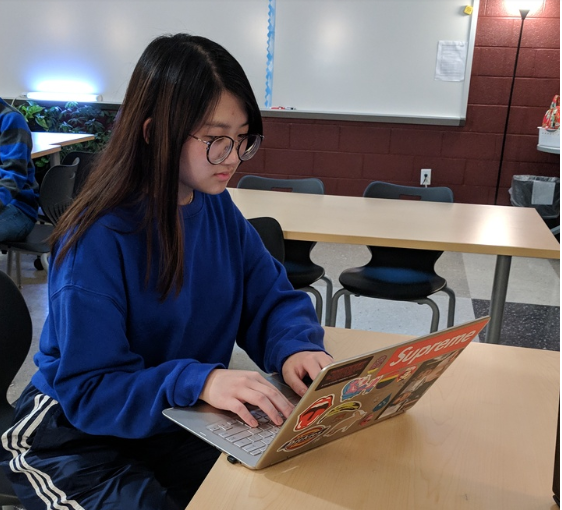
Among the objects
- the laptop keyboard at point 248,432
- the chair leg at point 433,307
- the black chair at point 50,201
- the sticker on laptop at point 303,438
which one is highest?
the sticker on laptop at point 303,438

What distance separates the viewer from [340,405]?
0.79 meters

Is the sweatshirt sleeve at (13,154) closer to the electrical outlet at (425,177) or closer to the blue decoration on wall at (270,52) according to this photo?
the blue decoration on wall at (270,52)

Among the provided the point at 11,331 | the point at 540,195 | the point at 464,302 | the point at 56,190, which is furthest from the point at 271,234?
the point at 540,195

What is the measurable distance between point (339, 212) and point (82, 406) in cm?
177

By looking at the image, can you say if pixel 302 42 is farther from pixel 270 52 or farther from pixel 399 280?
pixel 399 280

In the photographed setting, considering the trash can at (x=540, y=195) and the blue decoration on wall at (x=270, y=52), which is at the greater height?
the blue decoration on wall at (x=270, y=52)

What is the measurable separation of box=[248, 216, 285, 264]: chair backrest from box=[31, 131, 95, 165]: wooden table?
198 cm

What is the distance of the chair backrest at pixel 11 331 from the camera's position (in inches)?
49.5

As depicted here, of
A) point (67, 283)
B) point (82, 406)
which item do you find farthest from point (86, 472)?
point (67, 283)

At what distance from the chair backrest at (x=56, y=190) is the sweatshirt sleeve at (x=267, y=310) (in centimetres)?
200

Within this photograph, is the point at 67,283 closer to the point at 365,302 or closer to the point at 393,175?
the point at 365,302

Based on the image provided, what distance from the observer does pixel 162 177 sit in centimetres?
103

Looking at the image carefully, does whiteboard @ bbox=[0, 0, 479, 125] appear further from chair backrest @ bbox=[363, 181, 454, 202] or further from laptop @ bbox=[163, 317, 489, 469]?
laptop @ bbox=[163, 317, 489, 469]

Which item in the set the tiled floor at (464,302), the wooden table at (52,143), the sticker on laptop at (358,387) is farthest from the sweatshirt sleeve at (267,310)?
the wooden table at (52,143)
